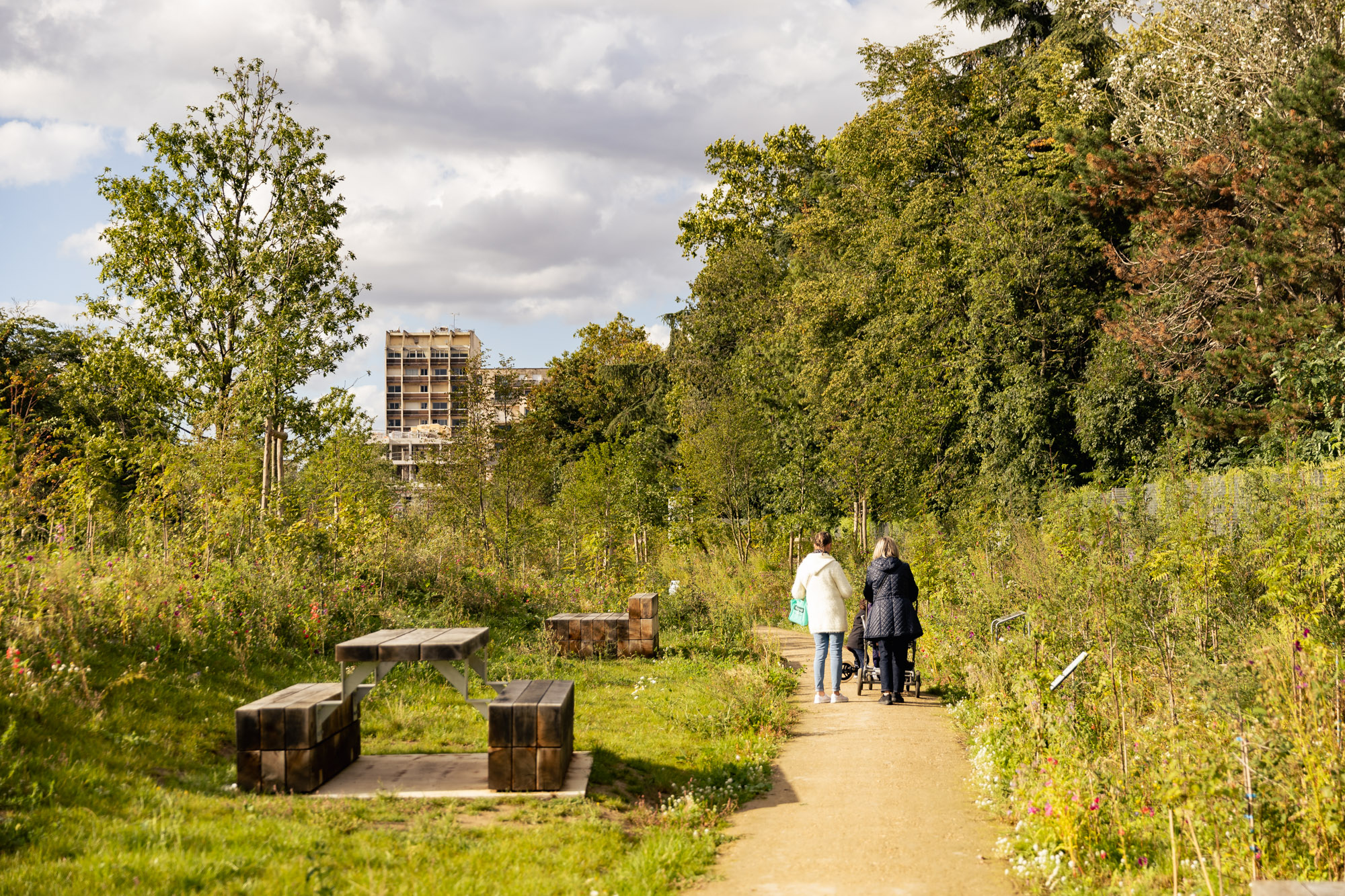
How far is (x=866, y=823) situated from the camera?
4914mm

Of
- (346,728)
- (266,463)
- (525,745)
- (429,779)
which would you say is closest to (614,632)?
(346,728)

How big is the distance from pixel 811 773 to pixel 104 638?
5.04 metres

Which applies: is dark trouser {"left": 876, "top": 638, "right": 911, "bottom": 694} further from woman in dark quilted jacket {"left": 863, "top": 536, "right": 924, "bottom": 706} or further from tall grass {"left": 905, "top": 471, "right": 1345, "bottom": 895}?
tall grass {"left": 905, "top": 471, "right": 1345, "bottom": 895}

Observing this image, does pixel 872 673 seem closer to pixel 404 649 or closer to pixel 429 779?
pixel 429 779

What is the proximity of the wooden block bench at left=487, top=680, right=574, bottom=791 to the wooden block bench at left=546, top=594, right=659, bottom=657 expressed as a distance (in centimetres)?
526

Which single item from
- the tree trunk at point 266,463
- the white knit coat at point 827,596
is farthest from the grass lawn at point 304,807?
the tree trunk at point 266,463

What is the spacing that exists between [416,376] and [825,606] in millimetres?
118978

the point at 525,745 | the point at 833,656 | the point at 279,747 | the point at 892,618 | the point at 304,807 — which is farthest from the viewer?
the point at 833,656

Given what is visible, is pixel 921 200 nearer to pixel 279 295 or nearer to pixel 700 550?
pixel 700 550

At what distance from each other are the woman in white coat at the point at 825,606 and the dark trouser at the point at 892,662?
0.37m

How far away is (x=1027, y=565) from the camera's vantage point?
1041 cm

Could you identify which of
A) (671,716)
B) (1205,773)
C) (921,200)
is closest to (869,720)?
(671,716)

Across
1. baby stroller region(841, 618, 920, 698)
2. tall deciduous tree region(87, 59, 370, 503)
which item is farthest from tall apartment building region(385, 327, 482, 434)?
baby stroller region(841, 618, 920, 698)

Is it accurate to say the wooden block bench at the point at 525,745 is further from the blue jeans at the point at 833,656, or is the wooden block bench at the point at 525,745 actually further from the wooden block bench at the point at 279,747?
the blue jeans at the point at 833,656
